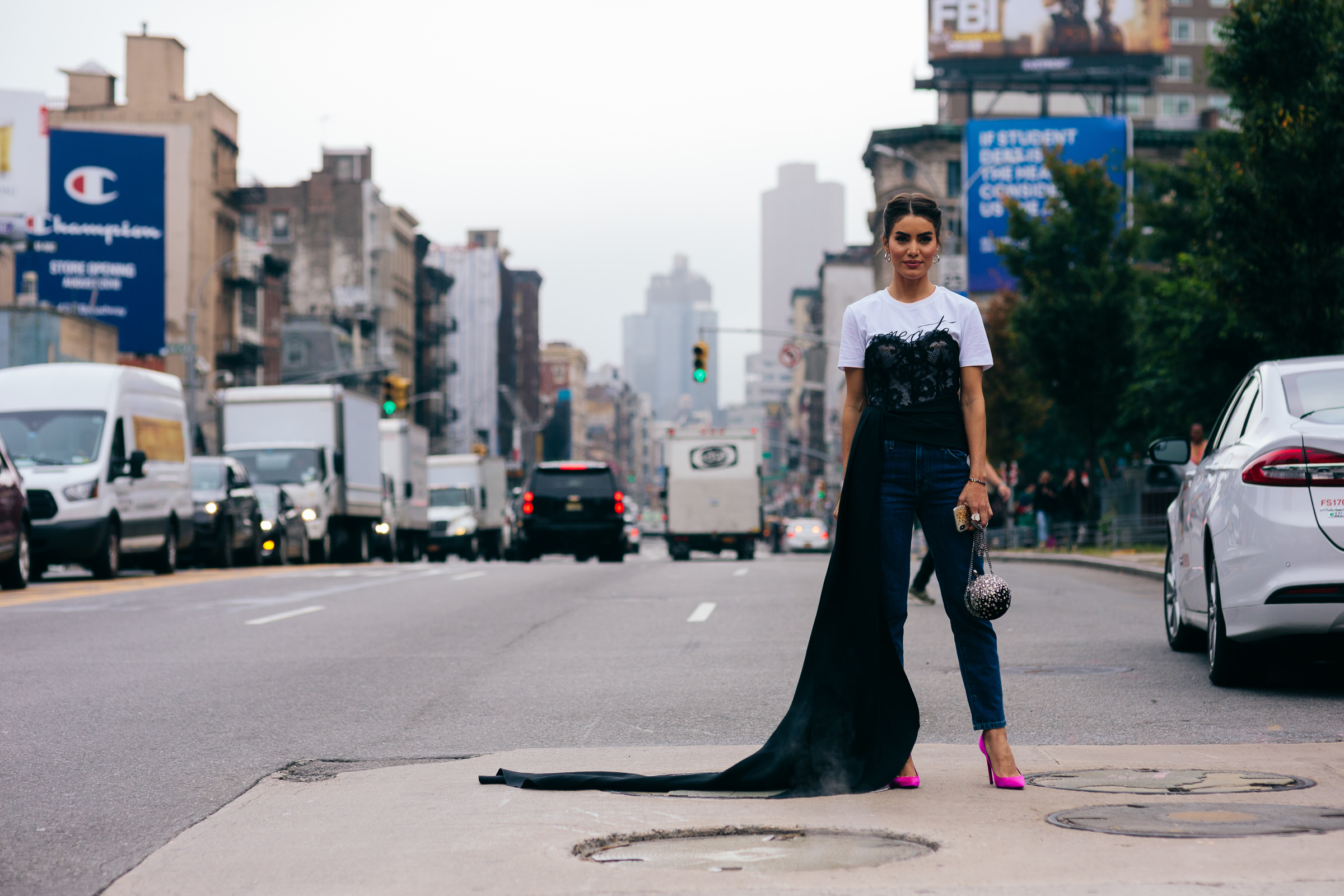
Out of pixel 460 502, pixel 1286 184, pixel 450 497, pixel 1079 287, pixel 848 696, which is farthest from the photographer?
pixel 460 502

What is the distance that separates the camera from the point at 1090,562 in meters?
25.7

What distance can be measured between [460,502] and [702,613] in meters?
31.4

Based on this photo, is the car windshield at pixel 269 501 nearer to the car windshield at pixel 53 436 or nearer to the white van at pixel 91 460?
the white van at pixel 91 460

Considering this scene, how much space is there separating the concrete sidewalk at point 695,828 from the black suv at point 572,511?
90.4 feet

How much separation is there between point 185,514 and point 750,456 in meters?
19.8

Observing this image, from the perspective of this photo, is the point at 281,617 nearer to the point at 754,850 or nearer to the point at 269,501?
the point at 754,850

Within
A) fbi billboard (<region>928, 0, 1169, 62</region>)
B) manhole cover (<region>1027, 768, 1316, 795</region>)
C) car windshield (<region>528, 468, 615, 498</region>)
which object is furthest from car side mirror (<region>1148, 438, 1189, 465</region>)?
fbi billboard (<region>928, 0, 1169, 62</region>)

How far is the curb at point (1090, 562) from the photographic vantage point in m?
21.5

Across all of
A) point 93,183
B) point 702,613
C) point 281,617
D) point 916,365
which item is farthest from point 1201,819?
point 93,183

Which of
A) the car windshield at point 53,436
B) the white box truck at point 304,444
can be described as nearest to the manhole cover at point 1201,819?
the car windshield at point 53,436

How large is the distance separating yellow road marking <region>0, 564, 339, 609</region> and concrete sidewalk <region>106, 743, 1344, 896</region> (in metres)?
10.8

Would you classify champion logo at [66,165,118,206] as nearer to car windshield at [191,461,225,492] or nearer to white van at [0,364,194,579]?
car windshield at [191,461,225,492]

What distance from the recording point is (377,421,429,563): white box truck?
37031mm

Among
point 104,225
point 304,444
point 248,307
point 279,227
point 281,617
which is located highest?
point 279,227
